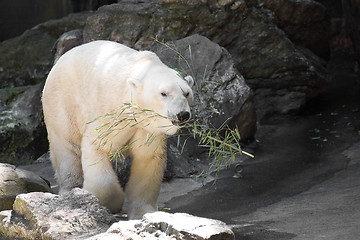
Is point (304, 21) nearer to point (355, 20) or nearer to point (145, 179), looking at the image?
point (355, 20)

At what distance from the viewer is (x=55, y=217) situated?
4.71m

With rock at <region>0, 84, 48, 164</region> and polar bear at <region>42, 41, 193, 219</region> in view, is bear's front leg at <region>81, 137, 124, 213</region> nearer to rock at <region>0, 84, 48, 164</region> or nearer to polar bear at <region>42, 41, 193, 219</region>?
polar bear at <region>42, 41, 193, 219</region>

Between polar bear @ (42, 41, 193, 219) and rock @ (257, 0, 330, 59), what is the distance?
479 centimetres

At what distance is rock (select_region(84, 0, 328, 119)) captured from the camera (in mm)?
9141

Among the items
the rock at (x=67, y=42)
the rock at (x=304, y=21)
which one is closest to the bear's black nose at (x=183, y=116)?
the rock at (x=67, y=42)

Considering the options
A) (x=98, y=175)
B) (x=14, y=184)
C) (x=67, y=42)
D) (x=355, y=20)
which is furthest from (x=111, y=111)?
(x=355, y=20)

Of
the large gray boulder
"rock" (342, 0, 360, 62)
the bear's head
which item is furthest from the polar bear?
"rock" (342, 0, 360, 62)

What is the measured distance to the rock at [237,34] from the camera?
914 centimetres

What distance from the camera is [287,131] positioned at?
29.2ft

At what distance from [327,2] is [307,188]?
10024 mm

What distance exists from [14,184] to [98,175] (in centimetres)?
82

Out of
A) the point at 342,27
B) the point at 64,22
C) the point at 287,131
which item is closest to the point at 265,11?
the point at 287,131

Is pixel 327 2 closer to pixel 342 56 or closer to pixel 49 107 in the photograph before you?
pixel 342 56

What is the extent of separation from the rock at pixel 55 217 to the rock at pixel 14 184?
554 mm
